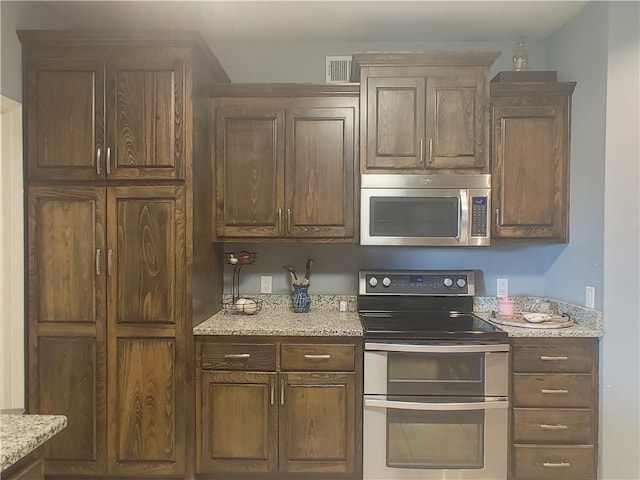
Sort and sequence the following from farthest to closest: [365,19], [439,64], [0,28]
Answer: [365,19] → [439,64] → [0,28]

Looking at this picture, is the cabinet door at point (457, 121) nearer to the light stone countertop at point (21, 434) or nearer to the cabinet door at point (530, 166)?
the cabinet door at point (530, 166)

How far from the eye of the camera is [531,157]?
8.19ft

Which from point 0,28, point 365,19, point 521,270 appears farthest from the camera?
point 521,270

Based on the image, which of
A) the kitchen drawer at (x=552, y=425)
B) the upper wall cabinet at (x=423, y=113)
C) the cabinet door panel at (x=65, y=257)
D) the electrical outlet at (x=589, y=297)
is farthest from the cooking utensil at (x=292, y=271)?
the electrical outlet at (x=589, y=297)

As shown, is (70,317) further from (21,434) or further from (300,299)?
(21,434)

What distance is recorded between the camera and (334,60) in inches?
111

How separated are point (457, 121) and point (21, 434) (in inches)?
92.2

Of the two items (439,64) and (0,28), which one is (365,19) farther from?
(0,28)

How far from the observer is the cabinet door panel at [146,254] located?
2.18 m

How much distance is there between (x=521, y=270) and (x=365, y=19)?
190cm

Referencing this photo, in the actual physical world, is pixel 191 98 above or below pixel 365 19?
below

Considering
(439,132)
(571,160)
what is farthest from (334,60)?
(571,160)

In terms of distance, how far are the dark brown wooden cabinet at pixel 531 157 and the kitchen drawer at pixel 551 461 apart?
1163mm

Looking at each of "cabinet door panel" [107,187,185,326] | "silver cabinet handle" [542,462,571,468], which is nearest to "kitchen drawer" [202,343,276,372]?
"cabinet door panel" [107,187,185,326]
